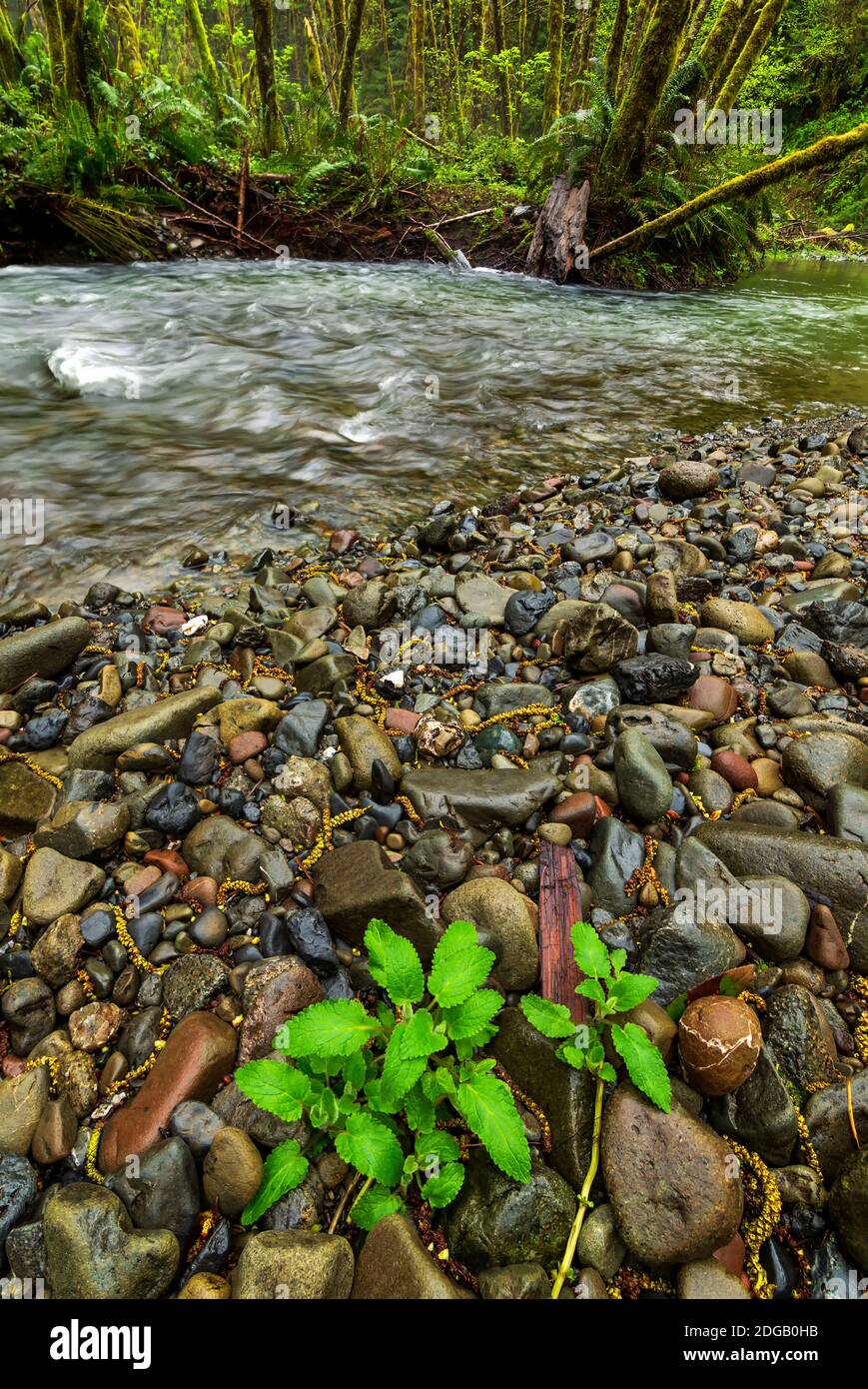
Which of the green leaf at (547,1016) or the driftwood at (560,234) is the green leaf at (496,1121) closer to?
the green leaf at (547,1016)

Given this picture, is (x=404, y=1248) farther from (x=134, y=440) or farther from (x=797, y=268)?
(x=797, y=268)

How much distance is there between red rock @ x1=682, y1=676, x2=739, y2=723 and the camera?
2.92 m

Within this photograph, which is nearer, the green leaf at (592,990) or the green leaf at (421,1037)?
the green leaf at (421,1037)

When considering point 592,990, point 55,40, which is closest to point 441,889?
point 592,990

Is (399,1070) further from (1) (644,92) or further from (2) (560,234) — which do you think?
(1) (644,92)

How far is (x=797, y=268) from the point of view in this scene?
1761 cm

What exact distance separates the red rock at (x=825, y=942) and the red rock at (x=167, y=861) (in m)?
2.13

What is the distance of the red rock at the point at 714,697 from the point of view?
2922 mm

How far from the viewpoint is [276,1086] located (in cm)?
168

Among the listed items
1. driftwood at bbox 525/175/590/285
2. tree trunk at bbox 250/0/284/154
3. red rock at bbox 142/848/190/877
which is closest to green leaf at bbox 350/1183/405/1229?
red rock at bbox 142/848/190/877

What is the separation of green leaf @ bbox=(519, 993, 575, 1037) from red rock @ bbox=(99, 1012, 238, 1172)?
34.5 inches

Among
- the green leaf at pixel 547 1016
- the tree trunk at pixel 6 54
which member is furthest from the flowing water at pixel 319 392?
the tree trunk at pixel 6 54
